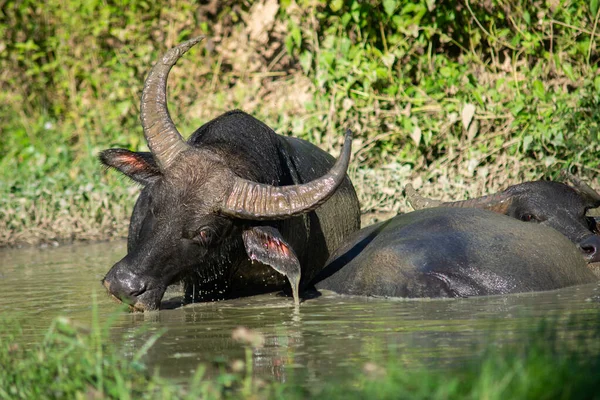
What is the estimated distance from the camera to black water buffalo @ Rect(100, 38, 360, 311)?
17.4ft

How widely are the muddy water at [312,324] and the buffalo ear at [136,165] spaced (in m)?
0.75

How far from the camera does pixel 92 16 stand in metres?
12.6

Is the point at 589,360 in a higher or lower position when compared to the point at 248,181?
lower

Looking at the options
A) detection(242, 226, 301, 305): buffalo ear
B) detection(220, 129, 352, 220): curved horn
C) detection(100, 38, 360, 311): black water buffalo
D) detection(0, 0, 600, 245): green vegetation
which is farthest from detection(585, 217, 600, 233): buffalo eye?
detection(242, 226, 301, 305): buffalo ear

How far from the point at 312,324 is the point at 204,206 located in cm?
89

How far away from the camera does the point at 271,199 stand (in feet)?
17.8

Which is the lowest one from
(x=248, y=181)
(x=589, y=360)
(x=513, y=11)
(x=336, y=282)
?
(x=336, y=282)

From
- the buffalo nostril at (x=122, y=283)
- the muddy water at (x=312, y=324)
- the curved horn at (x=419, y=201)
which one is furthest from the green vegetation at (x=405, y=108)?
the buffalo nostril at (x=122, y=283)

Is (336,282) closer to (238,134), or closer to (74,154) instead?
(238,134)

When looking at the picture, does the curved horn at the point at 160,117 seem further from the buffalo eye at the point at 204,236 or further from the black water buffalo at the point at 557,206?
the black water buffalo at the point at 557,206

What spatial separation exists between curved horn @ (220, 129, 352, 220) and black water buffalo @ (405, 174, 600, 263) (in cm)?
175

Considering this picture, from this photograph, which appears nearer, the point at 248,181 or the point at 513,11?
the point at 248,181

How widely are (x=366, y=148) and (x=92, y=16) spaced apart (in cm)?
460

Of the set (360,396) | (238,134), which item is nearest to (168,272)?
(238,134)
